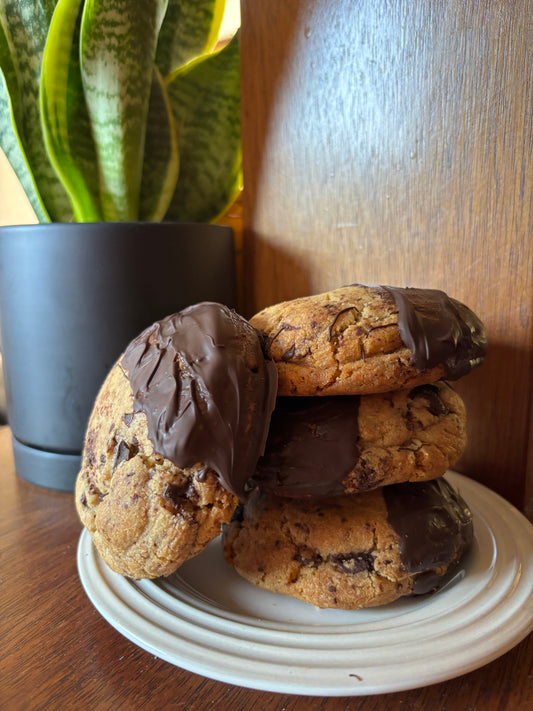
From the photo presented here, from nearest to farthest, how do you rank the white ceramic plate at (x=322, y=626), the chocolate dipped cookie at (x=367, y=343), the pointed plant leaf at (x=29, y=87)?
the white ceramic plate at (x=322, y=626) → the chocolate dipped cookie at (x=367, y=343) → the pointed plant leaf at (x=29, y=87)

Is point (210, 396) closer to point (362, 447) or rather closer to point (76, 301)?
point (362, 447)

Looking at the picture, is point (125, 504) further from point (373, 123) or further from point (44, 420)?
point (373, 123)

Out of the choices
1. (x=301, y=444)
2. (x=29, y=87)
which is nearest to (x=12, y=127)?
(x=29, y=87)

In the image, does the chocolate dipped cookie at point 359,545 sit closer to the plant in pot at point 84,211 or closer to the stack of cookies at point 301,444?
the stack of cookies at point 301,444

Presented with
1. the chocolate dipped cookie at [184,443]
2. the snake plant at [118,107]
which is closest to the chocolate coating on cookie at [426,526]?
the chocolate dipped cookie at [184,443]

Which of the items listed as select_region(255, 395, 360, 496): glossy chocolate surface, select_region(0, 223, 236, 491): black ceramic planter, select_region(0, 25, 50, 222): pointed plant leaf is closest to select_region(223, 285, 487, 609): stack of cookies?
select_region(255, 395, 360, 496): glossy chocolate surface

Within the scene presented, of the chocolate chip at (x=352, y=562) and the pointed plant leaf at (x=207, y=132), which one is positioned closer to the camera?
the chocolate chip at (x=352, y=562)
